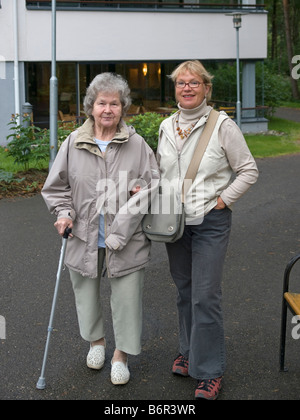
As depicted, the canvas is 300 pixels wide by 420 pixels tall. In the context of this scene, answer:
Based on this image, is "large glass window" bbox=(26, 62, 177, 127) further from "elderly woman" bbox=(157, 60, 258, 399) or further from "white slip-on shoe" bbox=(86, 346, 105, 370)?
"elderly woman" bbox=(157, 60, 258, 399)

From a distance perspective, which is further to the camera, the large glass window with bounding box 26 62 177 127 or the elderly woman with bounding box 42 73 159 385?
the large glass window with bounding box 26 62 177 127

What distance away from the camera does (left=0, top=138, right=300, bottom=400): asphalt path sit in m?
4.24

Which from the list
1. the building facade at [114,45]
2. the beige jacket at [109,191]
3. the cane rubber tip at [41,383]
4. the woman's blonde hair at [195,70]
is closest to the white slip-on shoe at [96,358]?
the cane rubber tip at [41,383]

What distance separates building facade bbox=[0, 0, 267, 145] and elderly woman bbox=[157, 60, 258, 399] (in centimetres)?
1472

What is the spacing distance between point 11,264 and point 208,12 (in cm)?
1529

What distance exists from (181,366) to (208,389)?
0.37 m

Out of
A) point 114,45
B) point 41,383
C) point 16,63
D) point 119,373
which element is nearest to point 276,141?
point 114,45

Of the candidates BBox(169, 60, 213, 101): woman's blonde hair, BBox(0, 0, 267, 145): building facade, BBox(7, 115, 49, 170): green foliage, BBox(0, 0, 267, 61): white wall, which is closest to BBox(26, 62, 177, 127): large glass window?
BBox(0, 0, 267, 145): building facade

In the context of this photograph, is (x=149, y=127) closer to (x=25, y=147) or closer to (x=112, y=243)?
(x=25, y=147)

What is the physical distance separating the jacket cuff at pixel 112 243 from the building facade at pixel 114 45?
1467 cm

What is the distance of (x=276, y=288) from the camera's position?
6.23m

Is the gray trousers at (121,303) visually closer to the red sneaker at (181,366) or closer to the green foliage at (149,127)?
the red sneaker at (181,366)

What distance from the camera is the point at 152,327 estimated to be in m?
5.27

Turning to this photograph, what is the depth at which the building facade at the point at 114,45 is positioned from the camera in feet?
59.8
